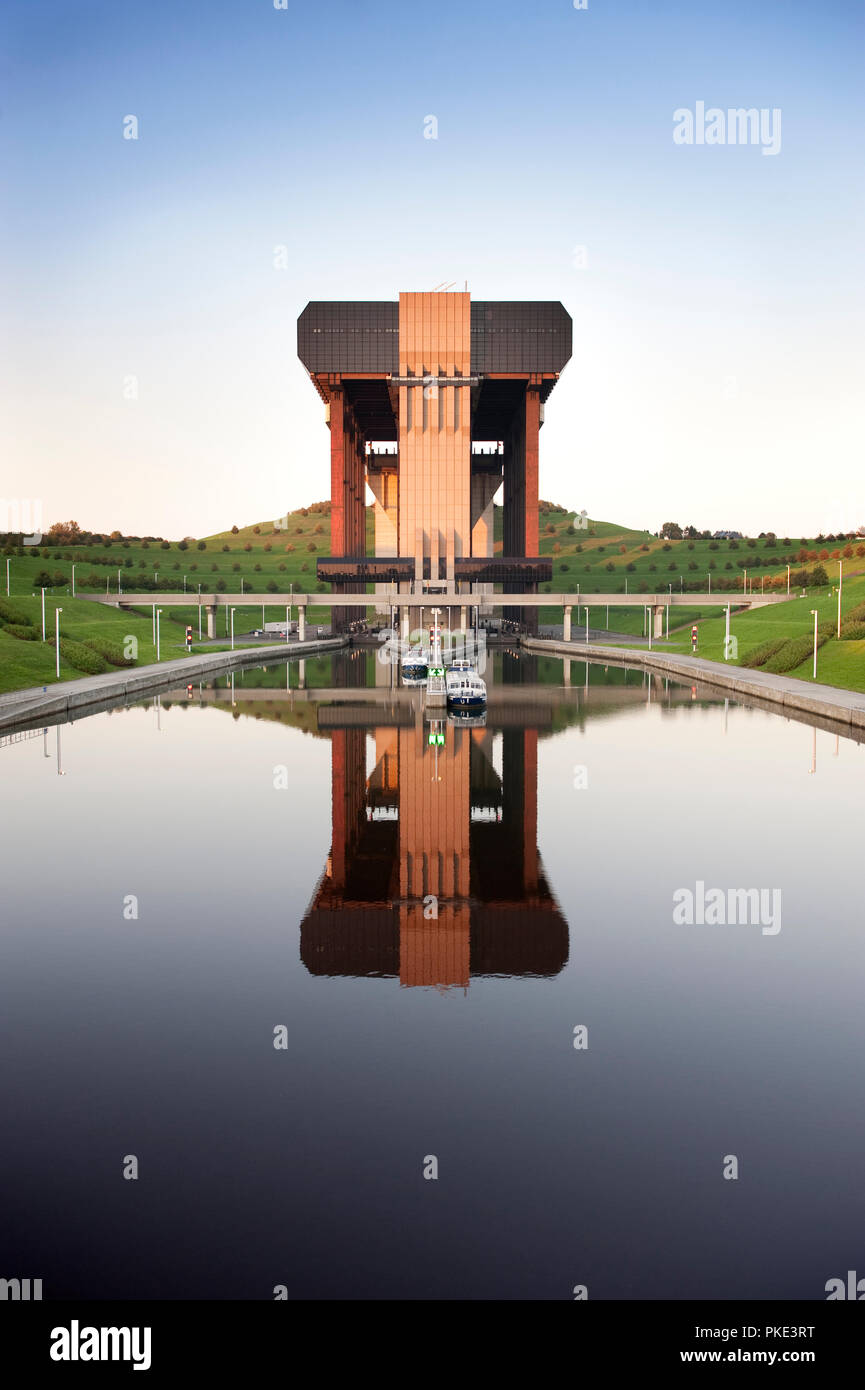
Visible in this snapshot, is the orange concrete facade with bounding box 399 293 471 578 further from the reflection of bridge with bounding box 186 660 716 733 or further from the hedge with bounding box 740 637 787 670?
the reflection of bridge with bounding box 186 660 716 733

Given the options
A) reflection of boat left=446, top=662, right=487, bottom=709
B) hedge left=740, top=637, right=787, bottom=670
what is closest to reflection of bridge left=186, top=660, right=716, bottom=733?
reflection of boat left=446, top=662, right=487, bottom=709

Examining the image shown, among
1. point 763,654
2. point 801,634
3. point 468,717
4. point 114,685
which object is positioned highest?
point 801,634

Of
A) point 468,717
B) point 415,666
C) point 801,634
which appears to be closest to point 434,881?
point 468,717

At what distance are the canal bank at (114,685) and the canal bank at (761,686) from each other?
32.8 meters

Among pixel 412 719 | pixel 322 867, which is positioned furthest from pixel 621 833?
pixel 412 719

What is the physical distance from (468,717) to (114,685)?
21.3 metres

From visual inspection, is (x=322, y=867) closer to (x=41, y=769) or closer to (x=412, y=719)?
(x=41, y=769)

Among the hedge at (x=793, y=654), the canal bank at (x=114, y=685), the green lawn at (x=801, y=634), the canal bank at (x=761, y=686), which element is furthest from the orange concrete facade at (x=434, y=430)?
the hedge at (x=793, y=654)

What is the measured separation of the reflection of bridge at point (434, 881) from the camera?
56.1 feet

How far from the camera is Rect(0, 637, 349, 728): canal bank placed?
47.8m

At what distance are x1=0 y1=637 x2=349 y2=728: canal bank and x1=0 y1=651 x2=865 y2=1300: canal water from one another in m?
19.7

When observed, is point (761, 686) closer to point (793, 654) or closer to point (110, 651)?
point (793, 654)

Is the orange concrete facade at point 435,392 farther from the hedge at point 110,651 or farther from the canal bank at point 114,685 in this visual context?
the hedge at point 110,651

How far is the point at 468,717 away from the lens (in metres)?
50.5
